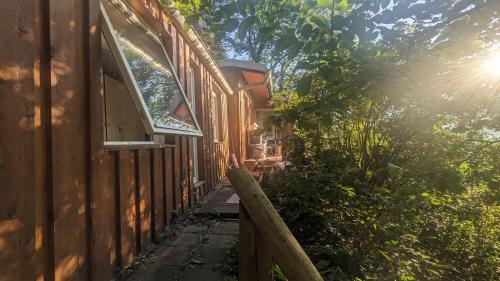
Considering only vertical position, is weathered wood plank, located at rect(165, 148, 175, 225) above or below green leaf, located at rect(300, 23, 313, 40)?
below

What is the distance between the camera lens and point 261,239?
137cm

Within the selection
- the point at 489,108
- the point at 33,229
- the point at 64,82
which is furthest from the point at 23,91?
the point at 489,108

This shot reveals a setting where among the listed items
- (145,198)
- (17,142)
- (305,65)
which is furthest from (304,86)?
(145,198)

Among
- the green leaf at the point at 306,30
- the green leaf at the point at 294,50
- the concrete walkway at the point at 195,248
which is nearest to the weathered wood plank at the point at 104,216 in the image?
the concrete walkway at the point at 195,248

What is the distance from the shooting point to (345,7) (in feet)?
6.95

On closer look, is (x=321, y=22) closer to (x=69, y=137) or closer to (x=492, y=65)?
(x=492, y=65)

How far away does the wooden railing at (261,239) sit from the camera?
1.22 meters

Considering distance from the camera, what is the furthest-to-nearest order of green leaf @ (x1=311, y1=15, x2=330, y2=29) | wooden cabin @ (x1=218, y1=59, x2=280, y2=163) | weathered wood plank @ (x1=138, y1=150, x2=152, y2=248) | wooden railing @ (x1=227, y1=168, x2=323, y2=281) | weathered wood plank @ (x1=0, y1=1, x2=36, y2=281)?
wooden cabin @ (x1=218, y1=59, x2=280, y2=163), weathered wood plank @ (x1=138, y1=150, x2=152, y2=248), green leaf @ (x1=311, y1=15, x2=330, y2=29), weathered wood plank @ (x1=0, y1=1, x2=36, y2=281), wooden railing @ (x1=227, y1=168, x2=323, y2=281)

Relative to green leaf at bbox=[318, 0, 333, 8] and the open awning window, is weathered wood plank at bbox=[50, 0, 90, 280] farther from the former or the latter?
green leaf at bbox=[318, 0, 333, 8]

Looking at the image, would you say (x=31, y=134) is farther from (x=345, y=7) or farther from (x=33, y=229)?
(x=345, y=7)

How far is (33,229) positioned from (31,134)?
545 millimetres

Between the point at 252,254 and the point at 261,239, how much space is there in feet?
0.27

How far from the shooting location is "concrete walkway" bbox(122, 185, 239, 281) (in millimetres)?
2969

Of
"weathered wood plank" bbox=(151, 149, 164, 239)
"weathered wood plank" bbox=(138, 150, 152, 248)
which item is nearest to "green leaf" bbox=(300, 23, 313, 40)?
"weathered wood plank" bbox=(138, 150, 152, 248)
